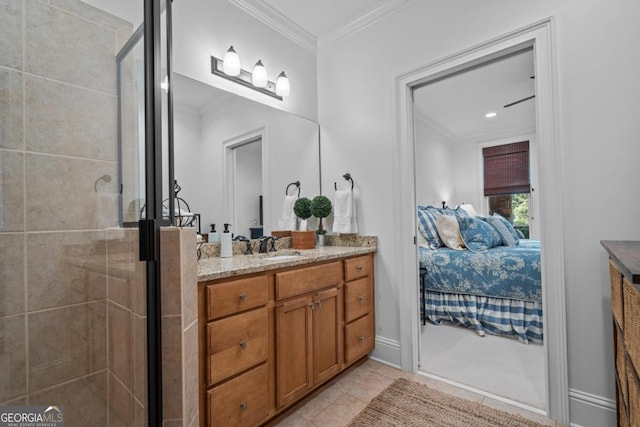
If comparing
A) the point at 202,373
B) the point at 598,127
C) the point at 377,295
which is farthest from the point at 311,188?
the point at 598,127

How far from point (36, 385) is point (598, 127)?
8.01 feet

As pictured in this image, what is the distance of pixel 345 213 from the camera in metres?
2.46

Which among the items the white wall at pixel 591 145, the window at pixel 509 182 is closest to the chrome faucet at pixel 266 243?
the white wall at pixel 591 145

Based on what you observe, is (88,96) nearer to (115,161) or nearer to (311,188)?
(115,161)

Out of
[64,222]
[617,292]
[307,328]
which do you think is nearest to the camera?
[64,222]

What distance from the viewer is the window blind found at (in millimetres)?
5039

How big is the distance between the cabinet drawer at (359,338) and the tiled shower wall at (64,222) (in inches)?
56.5

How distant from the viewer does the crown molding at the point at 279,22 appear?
221 cm

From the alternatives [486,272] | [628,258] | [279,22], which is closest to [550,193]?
[628,258]

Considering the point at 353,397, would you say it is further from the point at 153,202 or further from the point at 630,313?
the point at 153,202

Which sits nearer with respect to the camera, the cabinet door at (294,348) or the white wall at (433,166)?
the cabinet door at (294,348)

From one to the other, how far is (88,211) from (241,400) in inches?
41.7

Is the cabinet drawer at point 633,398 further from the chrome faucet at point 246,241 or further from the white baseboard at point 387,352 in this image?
the chrome faucet at point 246,241

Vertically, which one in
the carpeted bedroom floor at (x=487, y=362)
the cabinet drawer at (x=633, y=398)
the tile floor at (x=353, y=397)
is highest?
the cabinet drawer at (x=633, y=398)
